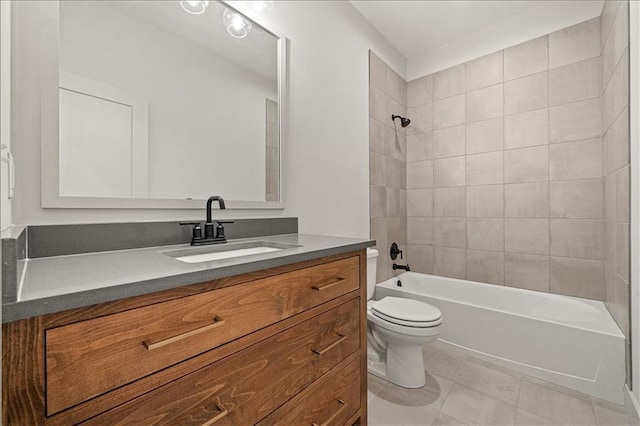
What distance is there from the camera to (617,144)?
1.74 meters

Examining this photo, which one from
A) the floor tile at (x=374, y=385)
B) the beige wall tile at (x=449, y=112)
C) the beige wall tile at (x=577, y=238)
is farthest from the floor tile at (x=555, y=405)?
the beige wall tile at (x=449, y=112)

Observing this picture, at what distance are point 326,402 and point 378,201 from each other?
70.0 inches

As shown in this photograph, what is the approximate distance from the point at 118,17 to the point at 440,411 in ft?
7.67

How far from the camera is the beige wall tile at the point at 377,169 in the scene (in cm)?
252

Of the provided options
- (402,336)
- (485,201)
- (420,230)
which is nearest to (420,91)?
(485,201)

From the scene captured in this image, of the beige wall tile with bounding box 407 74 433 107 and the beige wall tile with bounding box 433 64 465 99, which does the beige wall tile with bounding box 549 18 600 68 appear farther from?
the beige wall tile with bounding box 407 74 433 107

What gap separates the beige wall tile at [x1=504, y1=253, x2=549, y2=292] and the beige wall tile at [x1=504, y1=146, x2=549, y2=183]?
644 millimetres

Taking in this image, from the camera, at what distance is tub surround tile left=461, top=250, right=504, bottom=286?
Result: 2.57 metres

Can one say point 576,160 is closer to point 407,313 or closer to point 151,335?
point 407,313

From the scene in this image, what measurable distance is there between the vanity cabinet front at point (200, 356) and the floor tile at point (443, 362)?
1.02m

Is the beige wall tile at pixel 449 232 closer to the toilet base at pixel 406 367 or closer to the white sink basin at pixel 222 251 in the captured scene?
the toilet base at pixel 406 367

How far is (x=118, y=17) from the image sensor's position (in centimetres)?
110

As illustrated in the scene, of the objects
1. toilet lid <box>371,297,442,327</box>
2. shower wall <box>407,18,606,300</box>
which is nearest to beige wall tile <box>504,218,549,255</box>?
shower wall <box>407,18,606,300</box>

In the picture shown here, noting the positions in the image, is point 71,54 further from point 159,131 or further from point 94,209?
point 94,209
